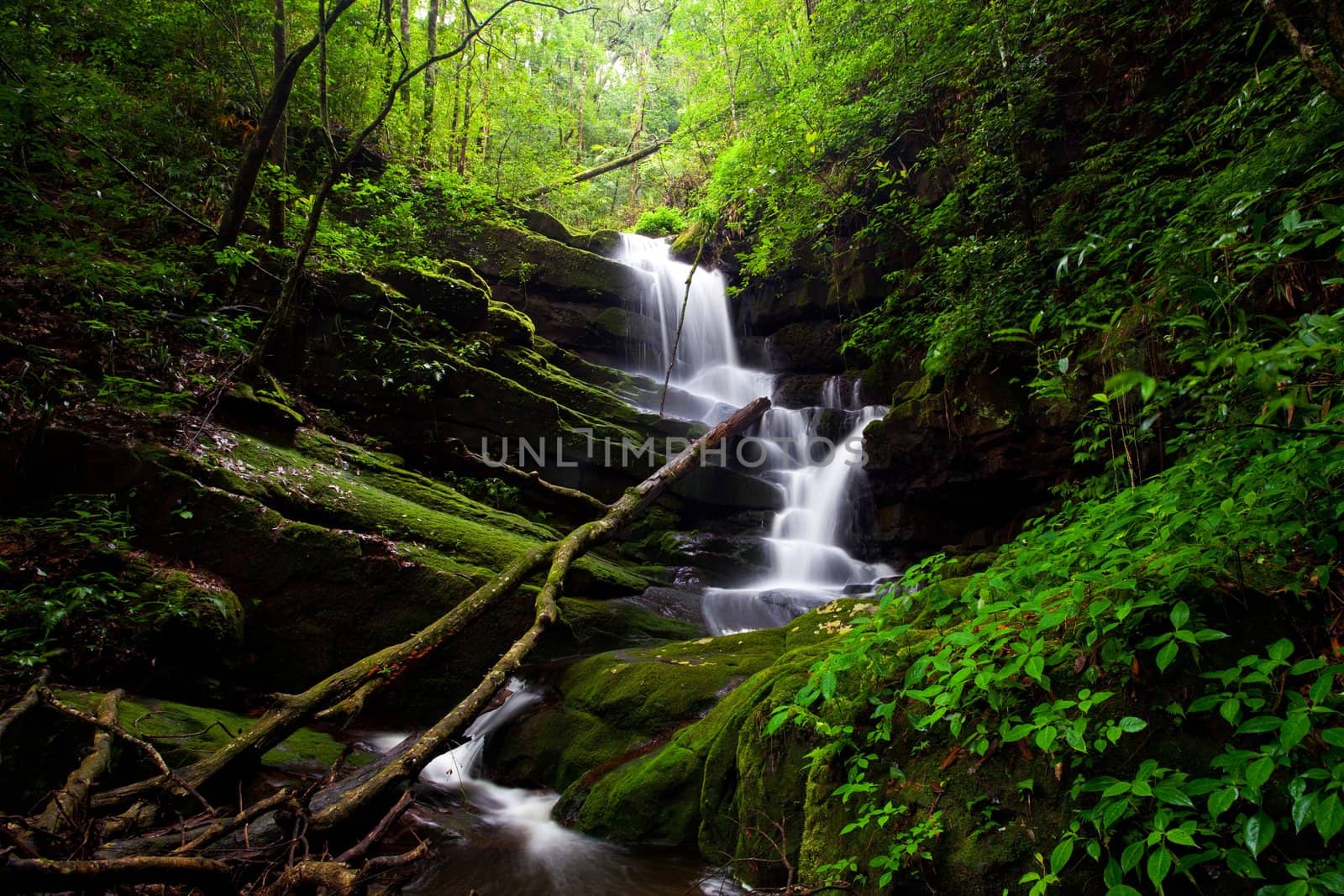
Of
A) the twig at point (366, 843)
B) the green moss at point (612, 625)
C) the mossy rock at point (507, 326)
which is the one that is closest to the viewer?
the twig at point (366, 843)

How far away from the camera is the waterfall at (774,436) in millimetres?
8312

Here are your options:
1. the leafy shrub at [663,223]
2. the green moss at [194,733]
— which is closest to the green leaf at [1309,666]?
the green moss at [194,733]

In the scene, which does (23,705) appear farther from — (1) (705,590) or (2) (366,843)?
(1) (705,590)

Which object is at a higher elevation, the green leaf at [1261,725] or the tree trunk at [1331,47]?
the tree trunk at [1331,47]

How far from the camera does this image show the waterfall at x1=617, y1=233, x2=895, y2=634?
327 inches

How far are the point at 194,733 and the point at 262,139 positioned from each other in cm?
587

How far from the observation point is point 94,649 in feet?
12.9

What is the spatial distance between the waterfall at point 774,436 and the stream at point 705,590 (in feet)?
0.08

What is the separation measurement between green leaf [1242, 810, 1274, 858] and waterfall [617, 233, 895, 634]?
6133 mm

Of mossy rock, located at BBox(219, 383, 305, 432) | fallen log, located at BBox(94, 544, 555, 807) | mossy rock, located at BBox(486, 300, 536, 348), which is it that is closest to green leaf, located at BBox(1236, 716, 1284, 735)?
fallen log, located at BBox(94, 544, 555, 807)

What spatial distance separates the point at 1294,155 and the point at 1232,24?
4.62 metres

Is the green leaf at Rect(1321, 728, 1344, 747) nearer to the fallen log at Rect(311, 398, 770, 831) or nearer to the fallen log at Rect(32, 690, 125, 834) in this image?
the fallen log at Rect(311, 398, 770, 831)

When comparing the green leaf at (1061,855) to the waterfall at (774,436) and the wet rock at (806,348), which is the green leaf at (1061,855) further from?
the wet rock at (806,348)

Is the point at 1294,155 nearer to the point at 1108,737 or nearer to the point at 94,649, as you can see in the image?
the point at 1108,737
